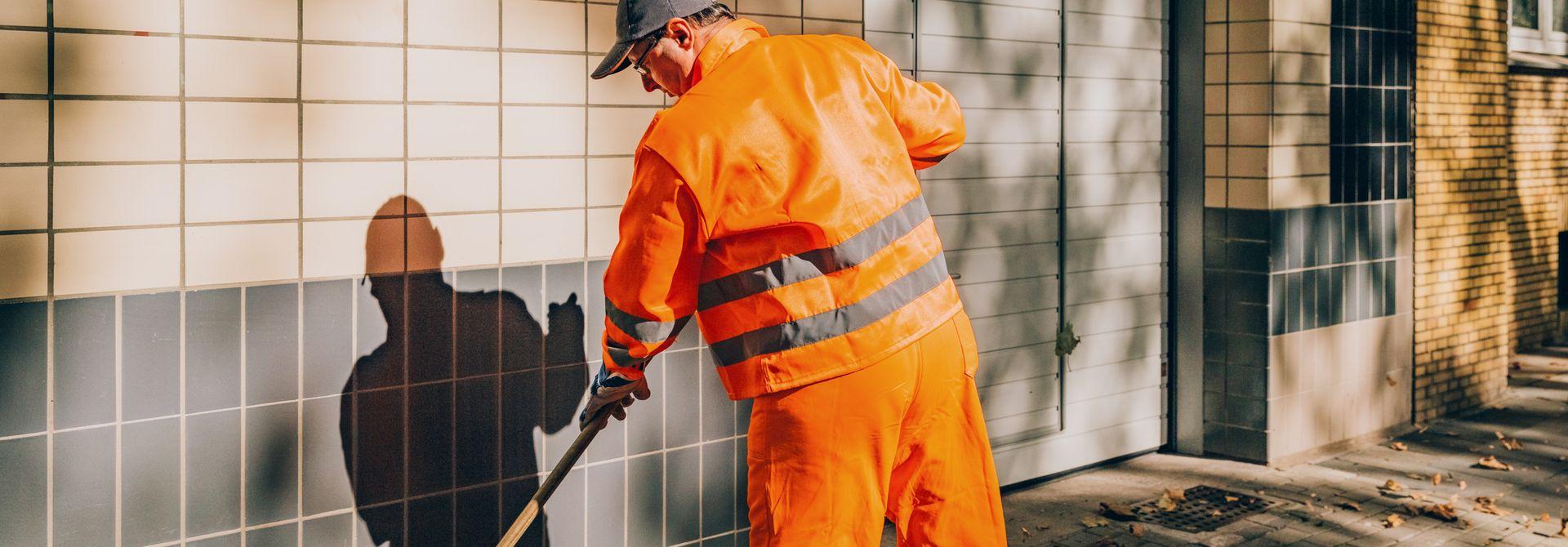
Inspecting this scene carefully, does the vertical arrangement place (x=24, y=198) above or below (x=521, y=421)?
above

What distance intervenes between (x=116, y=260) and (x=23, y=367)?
0.36m

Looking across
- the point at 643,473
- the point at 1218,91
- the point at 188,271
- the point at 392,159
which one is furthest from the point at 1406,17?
the point at 188,271

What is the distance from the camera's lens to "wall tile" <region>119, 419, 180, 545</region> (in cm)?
364

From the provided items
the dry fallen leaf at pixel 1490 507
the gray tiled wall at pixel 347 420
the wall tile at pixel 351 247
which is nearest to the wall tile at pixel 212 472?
the gray tiled wall at pixel 347 420

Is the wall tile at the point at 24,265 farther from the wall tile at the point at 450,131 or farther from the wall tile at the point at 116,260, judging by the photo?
the wall tile at the point at 450,131

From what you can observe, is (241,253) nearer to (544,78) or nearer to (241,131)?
(241,131)

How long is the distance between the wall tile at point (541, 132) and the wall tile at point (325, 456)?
0.98 meters

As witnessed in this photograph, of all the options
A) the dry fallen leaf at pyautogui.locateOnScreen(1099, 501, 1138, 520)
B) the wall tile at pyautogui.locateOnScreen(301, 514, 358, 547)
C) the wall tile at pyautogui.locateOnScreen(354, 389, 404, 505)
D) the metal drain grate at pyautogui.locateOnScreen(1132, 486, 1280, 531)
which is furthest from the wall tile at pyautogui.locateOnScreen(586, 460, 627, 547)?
the metal drain grate at pyautogui.locateOnScreen(1132, 486, 1280, 531)

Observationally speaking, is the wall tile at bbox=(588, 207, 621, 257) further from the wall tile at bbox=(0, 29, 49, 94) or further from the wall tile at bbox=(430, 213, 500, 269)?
the wall tile at bbox=(0, 29, 49, 94)

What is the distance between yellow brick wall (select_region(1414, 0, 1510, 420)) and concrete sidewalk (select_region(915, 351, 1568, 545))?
442 mm

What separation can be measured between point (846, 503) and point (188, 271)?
77.0 inches

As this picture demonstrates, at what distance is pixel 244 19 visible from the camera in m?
3.73

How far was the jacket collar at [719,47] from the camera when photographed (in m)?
3.49

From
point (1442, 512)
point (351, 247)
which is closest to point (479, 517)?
point (351, 247)
